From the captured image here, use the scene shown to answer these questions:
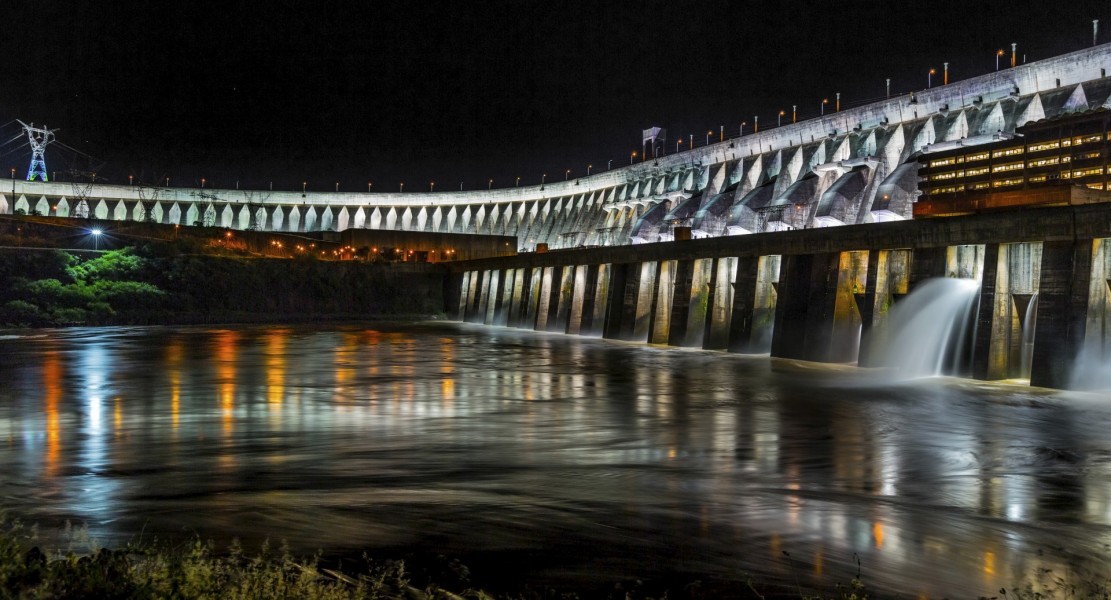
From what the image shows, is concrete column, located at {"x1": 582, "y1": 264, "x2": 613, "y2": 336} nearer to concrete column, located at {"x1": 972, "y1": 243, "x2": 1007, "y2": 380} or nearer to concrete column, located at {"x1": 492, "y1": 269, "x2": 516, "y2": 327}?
concrete column, located at {"x1": 492, "y1": 269, "x2": 516, "y2": 327}

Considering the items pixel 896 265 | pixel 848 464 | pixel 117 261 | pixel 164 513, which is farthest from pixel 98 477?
pixel 117 261

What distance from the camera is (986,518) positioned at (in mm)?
9758

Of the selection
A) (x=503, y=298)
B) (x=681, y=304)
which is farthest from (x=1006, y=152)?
(x=503, y=298)

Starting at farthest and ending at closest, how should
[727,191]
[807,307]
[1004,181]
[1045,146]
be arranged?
[727,191], [1004,181], [1045,146], [807,307]

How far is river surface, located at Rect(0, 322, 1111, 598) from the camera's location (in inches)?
324

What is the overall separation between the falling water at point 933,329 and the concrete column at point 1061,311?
3.31 meters

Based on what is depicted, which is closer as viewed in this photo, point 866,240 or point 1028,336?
point 1028,336

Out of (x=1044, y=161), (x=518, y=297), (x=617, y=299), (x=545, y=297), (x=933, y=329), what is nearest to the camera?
(x=933, y=329)

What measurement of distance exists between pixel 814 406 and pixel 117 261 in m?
60.4

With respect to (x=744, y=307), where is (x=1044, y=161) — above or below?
above

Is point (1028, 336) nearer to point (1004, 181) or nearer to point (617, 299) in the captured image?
point (617, 299)

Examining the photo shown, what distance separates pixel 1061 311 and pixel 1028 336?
2.50m

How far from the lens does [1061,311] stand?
2122 cm

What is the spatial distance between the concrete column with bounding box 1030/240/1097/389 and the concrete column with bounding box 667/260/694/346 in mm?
18386
